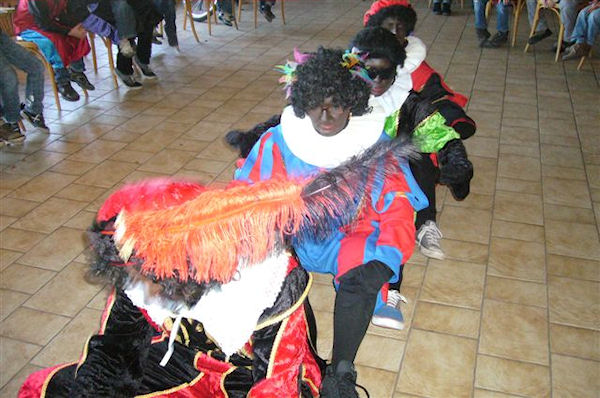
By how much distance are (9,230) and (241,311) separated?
226 cm

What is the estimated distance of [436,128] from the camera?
253cm

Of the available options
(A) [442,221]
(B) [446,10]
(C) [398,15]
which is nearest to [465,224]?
(A) [442,221]

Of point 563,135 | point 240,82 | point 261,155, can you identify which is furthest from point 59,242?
point 563,135

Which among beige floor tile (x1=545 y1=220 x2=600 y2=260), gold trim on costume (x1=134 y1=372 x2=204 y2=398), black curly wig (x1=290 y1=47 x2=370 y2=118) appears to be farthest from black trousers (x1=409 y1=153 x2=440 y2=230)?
gold trim on costume (x1=134 y1=372 x2=204 y2=398)

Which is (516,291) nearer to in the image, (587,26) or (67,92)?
(67,92)

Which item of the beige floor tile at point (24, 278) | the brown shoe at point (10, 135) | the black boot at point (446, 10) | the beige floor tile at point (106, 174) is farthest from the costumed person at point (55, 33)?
the black boot at point (446, 10)

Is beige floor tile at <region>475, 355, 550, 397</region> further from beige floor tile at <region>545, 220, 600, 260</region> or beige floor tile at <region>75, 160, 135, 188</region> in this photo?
beige floor tile at <region>75, 160, 135, 188</region>

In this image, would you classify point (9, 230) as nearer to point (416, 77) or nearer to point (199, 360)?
point (199, 360)

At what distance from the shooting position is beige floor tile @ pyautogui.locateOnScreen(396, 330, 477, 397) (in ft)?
7.01

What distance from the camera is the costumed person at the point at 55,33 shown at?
4.44 metres

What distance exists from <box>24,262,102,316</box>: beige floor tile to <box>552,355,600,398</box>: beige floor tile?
2083 mm

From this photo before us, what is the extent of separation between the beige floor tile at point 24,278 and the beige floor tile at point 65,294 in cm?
4

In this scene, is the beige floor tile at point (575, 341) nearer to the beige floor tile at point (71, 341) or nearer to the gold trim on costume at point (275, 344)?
the gold trim on costume at point (275, 344)

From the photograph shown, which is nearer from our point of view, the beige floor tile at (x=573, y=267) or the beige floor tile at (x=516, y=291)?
the beige floor tile at (x=516, y=291)
